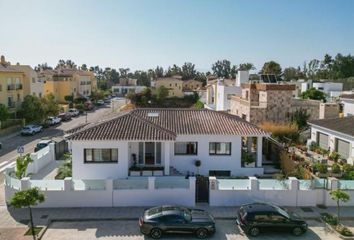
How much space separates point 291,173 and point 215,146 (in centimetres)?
525

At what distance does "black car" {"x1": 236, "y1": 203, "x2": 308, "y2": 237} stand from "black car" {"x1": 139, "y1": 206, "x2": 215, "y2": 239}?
1.64 meters

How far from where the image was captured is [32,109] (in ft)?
178

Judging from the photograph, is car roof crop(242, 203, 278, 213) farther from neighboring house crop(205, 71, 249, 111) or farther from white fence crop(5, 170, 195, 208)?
→ neighboring house crop(205, 71, 249, 111)

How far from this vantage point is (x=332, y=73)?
4599 inches

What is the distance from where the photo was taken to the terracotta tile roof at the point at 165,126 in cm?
2211

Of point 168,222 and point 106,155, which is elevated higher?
point 106,155

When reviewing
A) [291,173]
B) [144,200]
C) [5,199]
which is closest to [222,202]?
[144,200]

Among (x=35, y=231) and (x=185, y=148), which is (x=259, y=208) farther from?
(x=35, y=231)

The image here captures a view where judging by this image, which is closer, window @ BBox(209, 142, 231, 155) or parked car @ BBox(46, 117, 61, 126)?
window @ BBox(209, 142, 231, 155)

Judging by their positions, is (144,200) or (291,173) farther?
(291,173)

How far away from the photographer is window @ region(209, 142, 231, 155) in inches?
962

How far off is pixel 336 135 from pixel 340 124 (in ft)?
5.91

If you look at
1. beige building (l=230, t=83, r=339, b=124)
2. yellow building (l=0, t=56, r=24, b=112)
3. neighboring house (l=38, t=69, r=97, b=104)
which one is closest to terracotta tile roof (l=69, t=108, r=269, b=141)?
beige building (l=230, t=83, r=339, b=124)

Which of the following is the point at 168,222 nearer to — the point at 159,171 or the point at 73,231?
the point at 73,231
